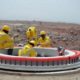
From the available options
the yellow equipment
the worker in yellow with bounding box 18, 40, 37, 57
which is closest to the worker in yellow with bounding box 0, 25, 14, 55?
the yellow equipment

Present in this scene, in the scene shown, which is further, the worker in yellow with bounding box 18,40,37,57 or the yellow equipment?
the yellow equipment

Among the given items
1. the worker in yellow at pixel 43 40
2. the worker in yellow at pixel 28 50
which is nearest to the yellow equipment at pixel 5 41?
the worker in yellow at pixel 28 50

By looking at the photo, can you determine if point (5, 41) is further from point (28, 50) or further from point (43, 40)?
point (43, 40)

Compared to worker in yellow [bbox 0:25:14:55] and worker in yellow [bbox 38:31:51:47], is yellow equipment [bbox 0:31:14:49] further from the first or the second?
worker in yellow [bbox 38:31:51:47]

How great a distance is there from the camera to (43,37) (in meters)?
11.9

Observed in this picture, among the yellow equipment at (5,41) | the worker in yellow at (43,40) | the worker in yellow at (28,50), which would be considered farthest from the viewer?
the worker in yellow at (43,40)

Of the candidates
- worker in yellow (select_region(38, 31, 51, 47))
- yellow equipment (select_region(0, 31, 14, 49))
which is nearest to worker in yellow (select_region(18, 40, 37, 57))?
yellow equipment (select_region(0, 31, 14, 49))

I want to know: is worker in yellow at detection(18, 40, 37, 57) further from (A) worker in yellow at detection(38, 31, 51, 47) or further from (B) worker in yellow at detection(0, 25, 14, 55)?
(A) worker in yellow at detection(38, 31, 51, 47)

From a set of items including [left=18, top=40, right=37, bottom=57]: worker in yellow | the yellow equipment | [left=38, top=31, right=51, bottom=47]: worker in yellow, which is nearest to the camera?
[left=18, top=40, right=37, bottom=57]: worker in yellow

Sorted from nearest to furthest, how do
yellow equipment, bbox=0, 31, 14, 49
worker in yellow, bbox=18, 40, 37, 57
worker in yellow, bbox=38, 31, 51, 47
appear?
1. worker in yellow, bbox=18, 40, 37, 57
2. yellow equipment, bbox=0, 31, 14, 49
3. worker in yellow, bbox=38, 31, 51, 47

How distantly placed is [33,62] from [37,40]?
2867 millimetres

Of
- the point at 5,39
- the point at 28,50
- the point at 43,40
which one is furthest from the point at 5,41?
the point at 43,40

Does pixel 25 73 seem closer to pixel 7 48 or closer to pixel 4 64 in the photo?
pixel 4 64

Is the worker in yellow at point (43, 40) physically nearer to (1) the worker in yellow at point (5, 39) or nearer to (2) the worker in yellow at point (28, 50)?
(1) the worker in yellow at point (5, 39)
